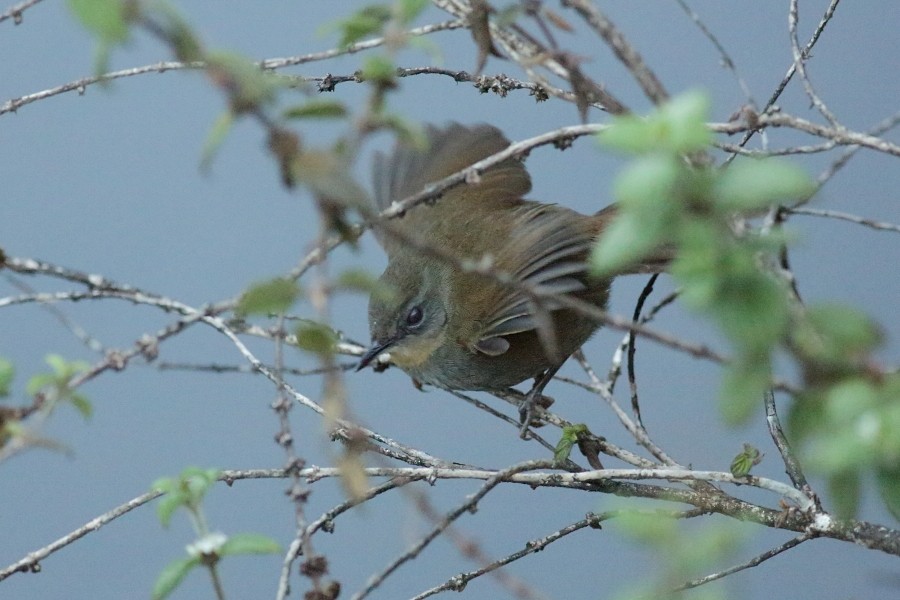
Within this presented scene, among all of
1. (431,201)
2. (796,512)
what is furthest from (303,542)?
(796,512)

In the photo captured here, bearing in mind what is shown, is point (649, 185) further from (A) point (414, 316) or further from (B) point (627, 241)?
(A) point (414, 316)

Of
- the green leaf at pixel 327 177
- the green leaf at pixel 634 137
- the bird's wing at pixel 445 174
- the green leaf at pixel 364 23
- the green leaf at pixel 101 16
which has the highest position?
the bird's wing at pixel 445 174

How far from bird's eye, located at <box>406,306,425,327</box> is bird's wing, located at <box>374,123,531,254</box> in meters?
0.25

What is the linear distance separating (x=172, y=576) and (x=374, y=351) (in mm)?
2154

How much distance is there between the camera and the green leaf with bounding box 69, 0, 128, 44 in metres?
1.02

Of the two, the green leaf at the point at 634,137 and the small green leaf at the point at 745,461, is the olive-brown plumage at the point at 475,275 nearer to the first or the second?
the small green leaf at the point at 745,461

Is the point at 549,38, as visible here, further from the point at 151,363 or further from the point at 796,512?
the point at 796,512

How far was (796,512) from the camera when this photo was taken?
222cm

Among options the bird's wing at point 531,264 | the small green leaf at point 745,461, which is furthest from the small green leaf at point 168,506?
the bird's wing at point 531,264

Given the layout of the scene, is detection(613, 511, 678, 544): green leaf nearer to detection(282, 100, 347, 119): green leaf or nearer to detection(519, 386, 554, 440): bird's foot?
detection(282, 100, 347, 119): green leaf

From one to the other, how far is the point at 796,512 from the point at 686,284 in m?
1.31

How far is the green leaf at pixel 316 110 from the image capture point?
1.15m

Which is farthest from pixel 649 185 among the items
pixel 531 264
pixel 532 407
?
pixel 532 407

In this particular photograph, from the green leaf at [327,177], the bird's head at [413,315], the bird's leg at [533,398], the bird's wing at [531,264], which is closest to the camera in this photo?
the green leaf at [327,177]
